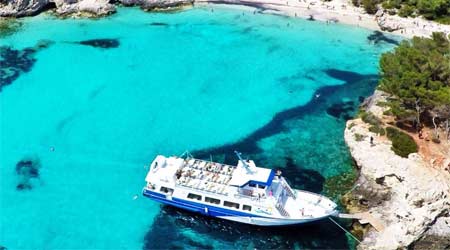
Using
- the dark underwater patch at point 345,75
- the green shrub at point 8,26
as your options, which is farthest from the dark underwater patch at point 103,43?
the dark underwater patch at point 345,75

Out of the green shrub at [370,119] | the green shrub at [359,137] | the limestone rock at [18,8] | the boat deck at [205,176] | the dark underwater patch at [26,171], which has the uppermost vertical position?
the limestone rock at [18,8]

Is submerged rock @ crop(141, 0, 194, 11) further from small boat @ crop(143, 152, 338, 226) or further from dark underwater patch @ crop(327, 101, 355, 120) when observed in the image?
small boat @ crop(143, 152, 338, 226)

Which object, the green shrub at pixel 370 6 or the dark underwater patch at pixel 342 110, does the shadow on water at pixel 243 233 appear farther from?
the green shrub at pixel 370 6

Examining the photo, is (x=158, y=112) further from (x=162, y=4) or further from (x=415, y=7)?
(x=415, y=7)

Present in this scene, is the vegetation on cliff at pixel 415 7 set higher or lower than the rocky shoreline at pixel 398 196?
higher

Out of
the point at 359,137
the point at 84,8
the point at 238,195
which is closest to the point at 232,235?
the point at 238,195
